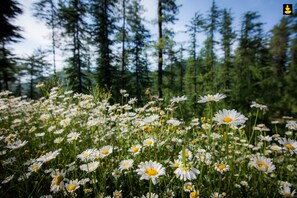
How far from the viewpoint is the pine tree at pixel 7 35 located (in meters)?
11.1

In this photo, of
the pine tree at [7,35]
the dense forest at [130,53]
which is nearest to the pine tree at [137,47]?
the dense forest at [130,53]

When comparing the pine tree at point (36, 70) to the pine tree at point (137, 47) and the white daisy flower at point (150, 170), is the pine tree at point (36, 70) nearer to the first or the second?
the pine tree at point (137, 47)

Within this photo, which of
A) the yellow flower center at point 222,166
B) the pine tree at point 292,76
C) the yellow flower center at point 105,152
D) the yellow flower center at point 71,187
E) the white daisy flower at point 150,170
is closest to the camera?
the white daisy flower at point 150,170

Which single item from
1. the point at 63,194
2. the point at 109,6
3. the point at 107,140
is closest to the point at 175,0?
the point at 109,6

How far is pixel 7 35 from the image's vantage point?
458 inches

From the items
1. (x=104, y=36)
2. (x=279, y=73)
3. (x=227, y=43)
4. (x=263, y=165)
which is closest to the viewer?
(x=263, y=165)

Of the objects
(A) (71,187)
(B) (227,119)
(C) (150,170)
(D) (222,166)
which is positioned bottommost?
(A) (71,187)

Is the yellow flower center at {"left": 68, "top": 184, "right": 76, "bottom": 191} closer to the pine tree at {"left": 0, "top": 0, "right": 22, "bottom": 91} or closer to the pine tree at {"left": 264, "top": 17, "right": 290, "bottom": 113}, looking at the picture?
the pine tree at {"left": 264, "top": 17, "right": 290, "bottom": 113}

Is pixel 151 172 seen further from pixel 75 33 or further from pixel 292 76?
pixel 75 33

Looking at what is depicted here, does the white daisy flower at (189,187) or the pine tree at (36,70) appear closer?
the white daisy flower at (189,187)

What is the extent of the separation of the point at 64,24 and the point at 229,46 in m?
18.0

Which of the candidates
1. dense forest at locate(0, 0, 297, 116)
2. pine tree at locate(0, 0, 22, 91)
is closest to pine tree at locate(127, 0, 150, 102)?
dense forest at locate(0, 0, 297, 116)

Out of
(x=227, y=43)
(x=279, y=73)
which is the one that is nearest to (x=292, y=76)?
(x=279, y=73)

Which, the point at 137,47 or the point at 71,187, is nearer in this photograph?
the point at 71,187
